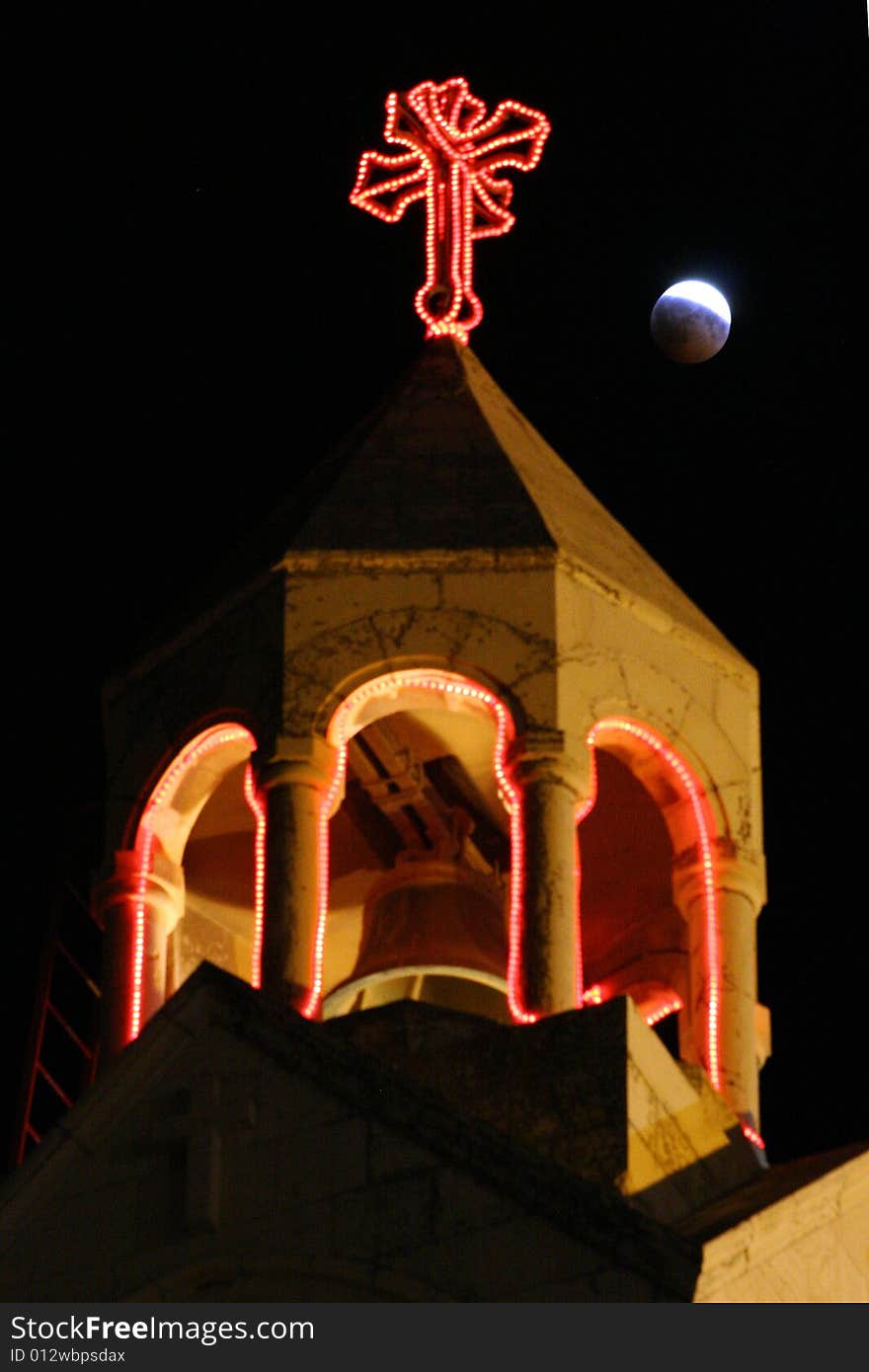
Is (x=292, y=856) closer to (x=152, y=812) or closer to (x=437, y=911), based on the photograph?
(x=152, y=812)

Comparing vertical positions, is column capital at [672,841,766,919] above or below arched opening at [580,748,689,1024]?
below

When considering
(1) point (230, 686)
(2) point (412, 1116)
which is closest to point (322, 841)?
(1) point (230, 686)

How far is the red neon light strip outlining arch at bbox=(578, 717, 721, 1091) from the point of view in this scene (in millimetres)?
29422

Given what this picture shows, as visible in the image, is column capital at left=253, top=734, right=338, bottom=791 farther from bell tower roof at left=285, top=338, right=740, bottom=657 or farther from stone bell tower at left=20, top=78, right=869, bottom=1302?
bell tower roof at left=285, top=338, right=740, bottom=657

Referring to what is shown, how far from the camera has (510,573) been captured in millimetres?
29312

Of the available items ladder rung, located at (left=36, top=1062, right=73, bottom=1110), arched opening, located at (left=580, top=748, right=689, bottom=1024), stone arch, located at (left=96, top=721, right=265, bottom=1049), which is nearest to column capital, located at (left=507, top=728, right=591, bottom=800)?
stone arch, located at (left=96, top=721, right=265, bottom=1049)

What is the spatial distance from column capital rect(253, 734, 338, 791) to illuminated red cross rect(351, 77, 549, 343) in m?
5.08

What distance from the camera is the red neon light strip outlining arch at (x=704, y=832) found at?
2942cm

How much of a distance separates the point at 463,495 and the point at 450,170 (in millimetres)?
3959

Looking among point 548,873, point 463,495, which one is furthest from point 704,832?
point 463,495

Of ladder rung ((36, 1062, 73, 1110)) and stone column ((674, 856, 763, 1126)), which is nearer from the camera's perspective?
stone column ((674, 856, 763, 1126))

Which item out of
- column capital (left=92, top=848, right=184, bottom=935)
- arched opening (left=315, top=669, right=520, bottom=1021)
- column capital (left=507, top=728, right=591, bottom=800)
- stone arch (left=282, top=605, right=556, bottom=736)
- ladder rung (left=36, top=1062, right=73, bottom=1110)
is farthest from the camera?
ladder rung (left=36, top=1062, right=73, bottom=1110)
